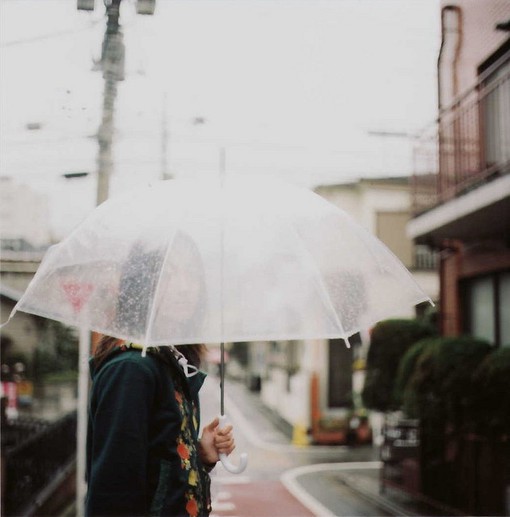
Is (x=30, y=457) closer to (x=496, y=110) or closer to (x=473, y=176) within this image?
(x=473, y=176)

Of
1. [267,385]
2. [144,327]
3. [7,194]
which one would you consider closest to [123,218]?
[144,327]

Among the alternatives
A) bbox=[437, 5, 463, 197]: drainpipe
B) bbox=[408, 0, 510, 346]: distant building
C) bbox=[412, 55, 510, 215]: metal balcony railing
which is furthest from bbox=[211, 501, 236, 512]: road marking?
bbox=[437, 5, 463, 197]: drainpipe

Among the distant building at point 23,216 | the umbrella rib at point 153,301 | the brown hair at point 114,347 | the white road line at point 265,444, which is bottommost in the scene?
the white road line at point 265,444

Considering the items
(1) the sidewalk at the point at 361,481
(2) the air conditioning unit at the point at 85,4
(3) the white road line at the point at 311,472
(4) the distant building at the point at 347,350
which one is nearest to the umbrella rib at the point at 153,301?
(2) the air conditioning unit at the point at 85,4

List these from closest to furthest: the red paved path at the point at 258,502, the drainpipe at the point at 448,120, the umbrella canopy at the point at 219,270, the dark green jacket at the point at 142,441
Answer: the dark green jacket at the point at 142,441, the umbrella canopy at the point at 219,270, the drainpipe at the point at 448,120, the red paved path at the point at 258,502

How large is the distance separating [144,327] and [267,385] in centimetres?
2495

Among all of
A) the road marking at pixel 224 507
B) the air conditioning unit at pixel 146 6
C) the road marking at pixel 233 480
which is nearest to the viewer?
the air conditioning unit at pixel 146 6

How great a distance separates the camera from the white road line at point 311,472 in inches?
390

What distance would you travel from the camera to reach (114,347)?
1.88m

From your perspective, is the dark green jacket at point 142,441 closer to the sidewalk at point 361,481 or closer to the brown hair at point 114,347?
the brown hair at point 114,347

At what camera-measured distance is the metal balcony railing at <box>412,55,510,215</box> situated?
7.77 meters

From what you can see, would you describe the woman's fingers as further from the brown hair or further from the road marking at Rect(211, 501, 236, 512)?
the road marking at Rect(211, 501, 236, 512)

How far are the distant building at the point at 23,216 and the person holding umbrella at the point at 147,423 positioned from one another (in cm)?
543

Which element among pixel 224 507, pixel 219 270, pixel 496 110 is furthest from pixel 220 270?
pixel 224 507
